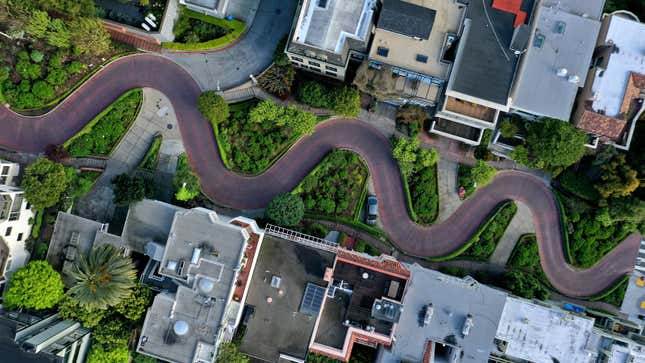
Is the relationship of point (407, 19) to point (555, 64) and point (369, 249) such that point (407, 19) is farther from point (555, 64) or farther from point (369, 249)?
point (369, 249)

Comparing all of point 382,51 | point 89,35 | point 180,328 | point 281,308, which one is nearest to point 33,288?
point 180,328

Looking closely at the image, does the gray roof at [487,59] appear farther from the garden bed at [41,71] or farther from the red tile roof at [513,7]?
the garden bed at [41,71]

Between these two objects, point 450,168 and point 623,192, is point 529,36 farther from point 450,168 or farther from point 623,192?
point 623,192

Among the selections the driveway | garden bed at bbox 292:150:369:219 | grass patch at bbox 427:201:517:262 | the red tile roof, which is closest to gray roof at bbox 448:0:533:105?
the red tile roof

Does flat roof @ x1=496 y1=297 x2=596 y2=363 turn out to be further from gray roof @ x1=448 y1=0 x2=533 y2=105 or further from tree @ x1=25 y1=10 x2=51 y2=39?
tree @ x1=25 y1=10 x2=51 y2=39

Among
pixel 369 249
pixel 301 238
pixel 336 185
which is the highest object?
pixel 336 185

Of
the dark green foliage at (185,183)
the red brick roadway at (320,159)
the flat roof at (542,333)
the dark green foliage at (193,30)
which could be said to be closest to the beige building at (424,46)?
the red brick roadway at (320,159)
